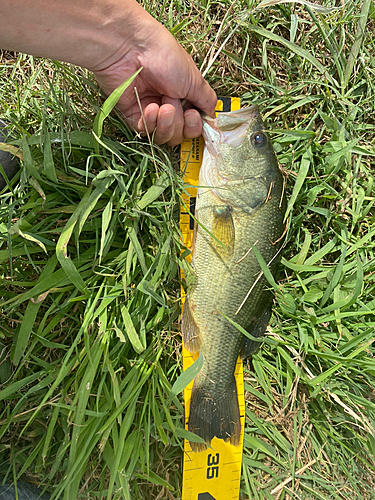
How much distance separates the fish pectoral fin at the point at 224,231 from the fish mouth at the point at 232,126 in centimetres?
41

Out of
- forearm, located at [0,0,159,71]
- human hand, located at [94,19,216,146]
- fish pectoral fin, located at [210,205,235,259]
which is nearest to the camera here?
forearm, located at [0,0,159,71]

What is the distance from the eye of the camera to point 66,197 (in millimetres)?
1977

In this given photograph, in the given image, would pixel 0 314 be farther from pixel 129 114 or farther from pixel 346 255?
pixel 346 255

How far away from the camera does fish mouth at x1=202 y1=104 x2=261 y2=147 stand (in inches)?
82.0

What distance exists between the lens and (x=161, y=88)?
6.70ft

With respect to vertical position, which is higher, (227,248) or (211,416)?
(227,248)

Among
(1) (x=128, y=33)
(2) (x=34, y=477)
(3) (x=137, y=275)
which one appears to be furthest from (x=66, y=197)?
(2) (x=34, y=477)

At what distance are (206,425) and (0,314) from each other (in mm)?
1494

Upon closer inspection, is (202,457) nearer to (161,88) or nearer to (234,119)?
(234,119)

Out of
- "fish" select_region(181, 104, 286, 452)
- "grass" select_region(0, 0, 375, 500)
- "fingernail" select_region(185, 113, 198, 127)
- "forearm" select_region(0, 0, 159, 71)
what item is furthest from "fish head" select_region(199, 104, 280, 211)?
"forearm" select_region(0, 0, 159, 71)

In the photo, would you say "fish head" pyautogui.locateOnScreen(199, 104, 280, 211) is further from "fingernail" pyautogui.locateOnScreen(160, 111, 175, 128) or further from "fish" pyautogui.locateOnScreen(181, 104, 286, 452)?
"fingernail" pyautogui.locateOnScreen(160, 111, 175, 128)

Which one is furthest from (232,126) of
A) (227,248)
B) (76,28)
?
(76,28)

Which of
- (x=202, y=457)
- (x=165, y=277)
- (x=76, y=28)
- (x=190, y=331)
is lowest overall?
(x=202, y=457)

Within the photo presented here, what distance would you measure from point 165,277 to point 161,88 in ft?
3.93
